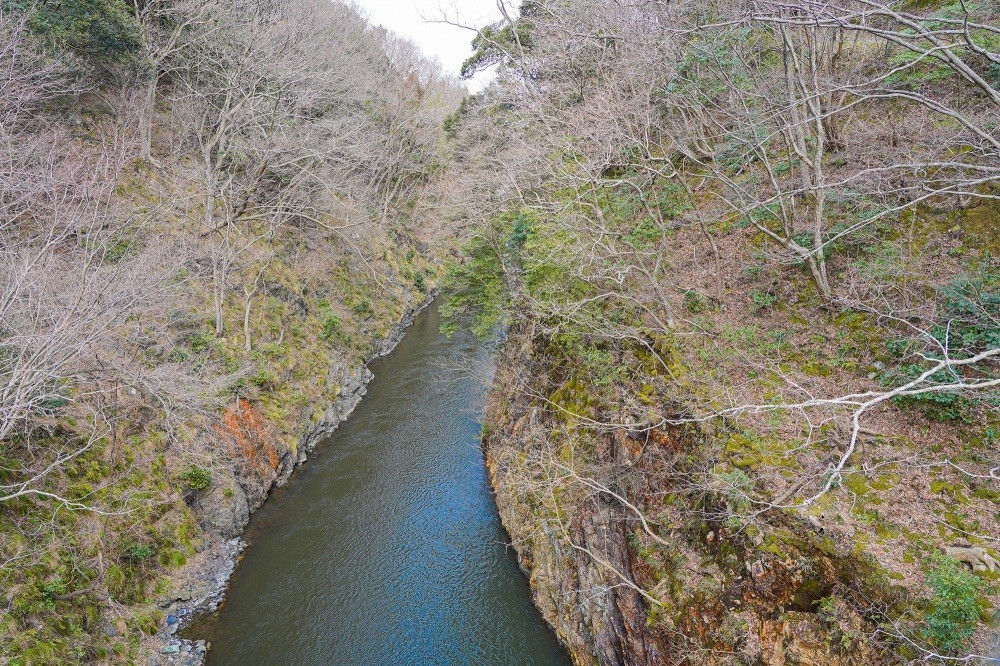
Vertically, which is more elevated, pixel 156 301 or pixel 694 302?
pixel 156 301

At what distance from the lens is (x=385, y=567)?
478 inches

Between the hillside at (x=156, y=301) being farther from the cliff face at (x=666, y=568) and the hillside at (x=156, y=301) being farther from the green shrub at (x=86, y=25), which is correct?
the cliff face at (x=666, y=568)

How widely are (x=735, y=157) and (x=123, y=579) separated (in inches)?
646

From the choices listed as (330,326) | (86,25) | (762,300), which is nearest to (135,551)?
(330,326)

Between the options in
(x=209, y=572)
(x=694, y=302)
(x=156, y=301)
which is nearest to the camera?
(x=694, y=302)

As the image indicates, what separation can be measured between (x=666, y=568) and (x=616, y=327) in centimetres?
494

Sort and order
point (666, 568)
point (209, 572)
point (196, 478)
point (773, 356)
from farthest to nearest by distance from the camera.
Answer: point (196, 478), point (209, 572), point (773, 356), point (666, 568)

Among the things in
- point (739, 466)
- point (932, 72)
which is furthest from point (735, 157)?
point (739, 466)

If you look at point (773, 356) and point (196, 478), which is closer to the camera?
point (773, 356)

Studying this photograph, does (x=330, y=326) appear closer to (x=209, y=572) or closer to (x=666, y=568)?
(x=209, y=572)

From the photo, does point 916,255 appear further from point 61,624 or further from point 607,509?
point 61,624

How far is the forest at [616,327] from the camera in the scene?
6.32m

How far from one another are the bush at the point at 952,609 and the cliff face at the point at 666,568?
45 centimetres

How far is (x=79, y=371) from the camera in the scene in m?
9.27
